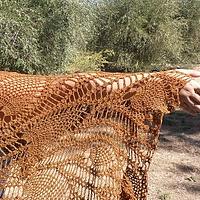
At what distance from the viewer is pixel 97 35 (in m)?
8.51

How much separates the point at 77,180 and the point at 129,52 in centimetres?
780

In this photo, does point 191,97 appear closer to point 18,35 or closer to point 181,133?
point 181,133

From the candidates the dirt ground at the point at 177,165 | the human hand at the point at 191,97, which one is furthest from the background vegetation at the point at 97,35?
the human hand at the point at 191,97

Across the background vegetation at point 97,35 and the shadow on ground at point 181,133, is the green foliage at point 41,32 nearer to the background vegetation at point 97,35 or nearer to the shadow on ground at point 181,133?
the background vegetation at point 97,35

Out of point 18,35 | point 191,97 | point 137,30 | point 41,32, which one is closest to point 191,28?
point 137,30

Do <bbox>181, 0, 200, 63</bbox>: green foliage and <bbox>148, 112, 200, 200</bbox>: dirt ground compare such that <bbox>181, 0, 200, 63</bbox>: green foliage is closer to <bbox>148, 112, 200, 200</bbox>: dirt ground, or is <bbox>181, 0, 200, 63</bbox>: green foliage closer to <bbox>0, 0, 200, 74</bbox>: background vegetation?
<bbox>0, 0, 200, 74</bbox>: background vegetation

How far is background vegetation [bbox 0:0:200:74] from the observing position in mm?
5309

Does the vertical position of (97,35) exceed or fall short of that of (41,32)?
it falls short

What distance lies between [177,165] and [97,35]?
17.4 ft

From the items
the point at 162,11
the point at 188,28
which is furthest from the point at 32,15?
the point at 188,28

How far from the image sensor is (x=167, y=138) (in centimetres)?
426

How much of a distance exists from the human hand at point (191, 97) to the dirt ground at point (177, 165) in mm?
1813

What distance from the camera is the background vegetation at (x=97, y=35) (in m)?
5.31

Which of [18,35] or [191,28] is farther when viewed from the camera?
[191,28]
